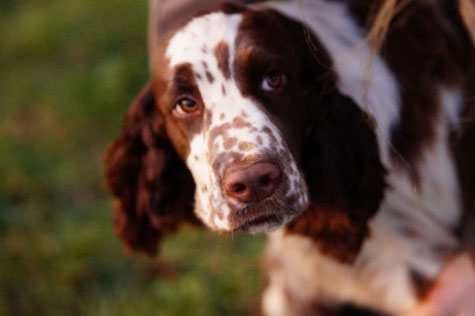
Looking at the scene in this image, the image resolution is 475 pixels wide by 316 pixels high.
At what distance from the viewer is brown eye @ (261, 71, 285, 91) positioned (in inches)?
88.1

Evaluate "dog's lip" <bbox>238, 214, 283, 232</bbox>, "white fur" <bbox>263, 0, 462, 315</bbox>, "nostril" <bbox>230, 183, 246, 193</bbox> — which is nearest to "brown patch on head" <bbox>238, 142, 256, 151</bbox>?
"nostril" <bbox>230, 183, 246, 193</bbox>

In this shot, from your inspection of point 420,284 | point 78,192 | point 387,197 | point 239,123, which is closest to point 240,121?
point 239,123

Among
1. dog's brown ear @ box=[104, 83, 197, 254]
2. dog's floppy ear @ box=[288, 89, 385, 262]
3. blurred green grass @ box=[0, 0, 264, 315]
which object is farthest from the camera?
blurred green grass @ box=[0, 0, 264, 315]

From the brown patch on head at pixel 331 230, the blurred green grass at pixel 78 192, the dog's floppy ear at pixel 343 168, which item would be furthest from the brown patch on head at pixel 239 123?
the blurred green grass at pixel 78 192

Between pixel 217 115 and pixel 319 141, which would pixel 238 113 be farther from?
pixel 319 141

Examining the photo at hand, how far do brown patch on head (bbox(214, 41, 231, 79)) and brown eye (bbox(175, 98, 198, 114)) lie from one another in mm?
148

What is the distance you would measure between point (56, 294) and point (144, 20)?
240 cm

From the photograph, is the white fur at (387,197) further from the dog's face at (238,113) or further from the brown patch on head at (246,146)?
the brown patch on head at (246,146)

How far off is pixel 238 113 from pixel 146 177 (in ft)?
1.72

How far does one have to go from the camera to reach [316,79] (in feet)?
7.64

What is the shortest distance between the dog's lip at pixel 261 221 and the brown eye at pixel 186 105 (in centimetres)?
41

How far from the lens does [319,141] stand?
237cm

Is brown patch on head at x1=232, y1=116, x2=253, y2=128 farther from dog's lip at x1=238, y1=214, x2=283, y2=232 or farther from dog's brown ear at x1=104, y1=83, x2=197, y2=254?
dog's brown ear at x1=104, y1=83, x2=197, y2=254

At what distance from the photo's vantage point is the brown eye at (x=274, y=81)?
7.34ft
